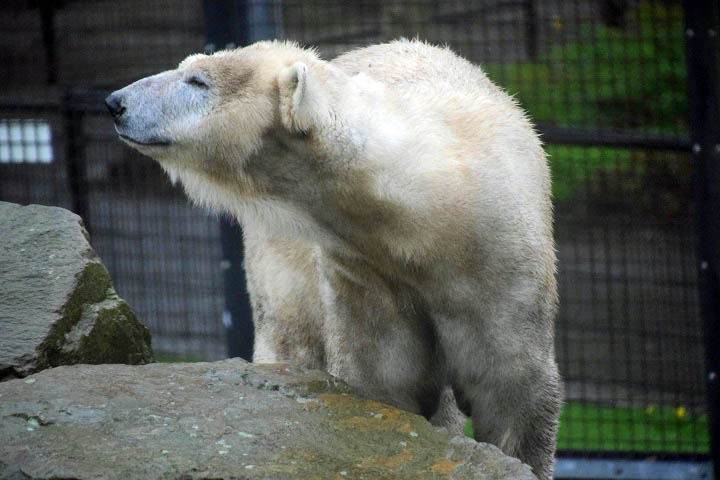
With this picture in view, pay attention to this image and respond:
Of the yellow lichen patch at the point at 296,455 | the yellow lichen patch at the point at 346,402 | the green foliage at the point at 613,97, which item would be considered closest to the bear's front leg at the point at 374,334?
the yellow lichen patch at the point at 346,402

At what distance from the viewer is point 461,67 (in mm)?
4695

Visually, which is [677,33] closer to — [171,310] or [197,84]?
[171,310]

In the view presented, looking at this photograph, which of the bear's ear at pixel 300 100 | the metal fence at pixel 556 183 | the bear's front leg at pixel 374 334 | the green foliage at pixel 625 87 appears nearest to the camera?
the bear's ear at pixel 300 100

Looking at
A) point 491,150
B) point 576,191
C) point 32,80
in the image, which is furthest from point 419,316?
point 32,80

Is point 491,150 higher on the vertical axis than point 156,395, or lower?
higher

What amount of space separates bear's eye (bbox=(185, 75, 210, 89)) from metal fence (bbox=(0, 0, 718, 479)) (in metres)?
2.11

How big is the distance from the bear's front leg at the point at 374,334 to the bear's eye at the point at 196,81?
0.73m

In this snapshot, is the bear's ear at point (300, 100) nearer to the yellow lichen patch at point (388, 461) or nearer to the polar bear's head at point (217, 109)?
the polar bear's head at point (217, 109)

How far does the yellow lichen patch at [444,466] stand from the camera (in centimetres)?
319

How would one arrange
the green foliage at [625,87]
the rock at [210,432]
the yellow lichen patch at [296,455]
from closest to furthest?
1. the rock at [210,432]
2. the yellow lichen patch at [296,455]
3. the green foliage at [625,87]

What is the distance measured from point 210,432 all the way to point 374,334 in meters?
0.90

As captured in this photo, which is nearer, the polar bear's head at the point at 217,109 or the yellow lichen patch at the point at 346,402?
the polar bear's head at the point at 217,109

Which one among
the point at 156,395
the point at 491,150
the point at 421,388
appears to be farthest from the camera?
the point at 421,388

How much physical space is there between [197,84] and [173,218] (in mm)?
4314
